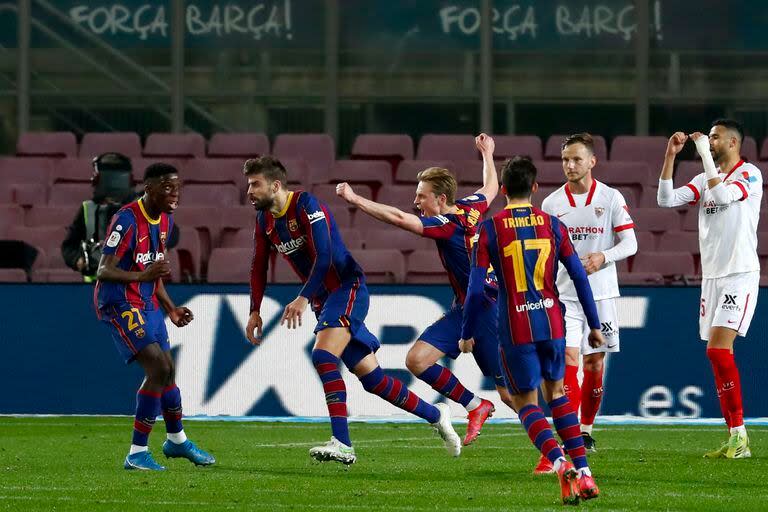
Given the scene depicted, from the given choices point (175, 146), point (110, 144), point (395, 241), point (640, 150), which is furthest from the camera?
point (110, 144)

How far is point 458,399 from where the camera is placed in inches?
418

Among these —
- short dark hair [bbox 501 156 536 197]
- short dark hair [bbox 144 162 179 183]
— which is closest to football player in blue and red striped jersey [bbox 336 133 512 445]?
short dark hair [bbox 501 156 536 197]

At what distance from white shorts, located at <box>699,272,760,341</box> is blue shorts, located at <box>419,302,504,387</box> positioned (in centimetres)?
140

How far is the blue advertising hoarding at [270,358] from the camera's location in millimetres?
14164

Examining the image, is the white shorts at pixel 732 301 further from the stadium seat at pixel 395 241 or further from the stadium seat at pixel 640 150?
the stadium seat at pixel 640 150

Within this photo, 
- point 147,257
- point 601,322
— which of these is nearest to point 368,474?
point 147,257

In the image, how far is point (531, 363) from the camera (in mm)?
8070

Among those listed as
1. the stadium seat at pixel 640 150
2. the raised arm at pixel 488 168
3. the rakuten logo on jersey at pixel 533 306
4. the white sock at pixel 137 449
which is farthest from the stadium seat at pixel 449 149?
the rakuten logo on jersey at pixel 533 306

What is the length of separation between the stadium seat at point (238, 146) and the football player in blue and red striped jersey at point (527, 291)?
1232 cm

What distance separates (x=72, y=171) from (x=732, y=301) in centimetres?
1132

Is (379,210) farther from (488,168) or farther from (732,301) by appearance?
(732,301)

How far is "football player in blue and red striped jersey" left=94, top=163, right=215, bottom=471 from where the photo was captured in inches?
379

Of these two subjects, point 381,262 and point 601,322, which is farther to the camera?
point 381,262

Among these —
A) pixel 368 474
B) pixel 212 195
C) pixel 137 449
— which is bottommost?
pixel 368 474
